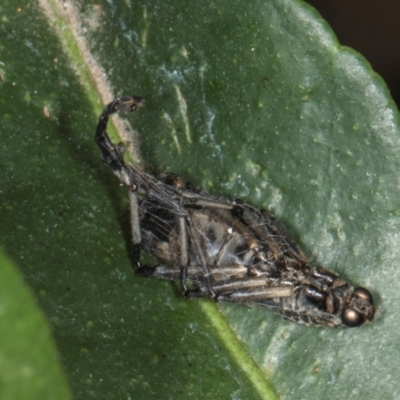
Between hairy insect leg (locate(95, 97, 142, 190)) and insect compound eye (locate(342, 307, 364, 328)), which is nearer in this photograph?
hairy insect leg (locate(95, 97, 142, 190))

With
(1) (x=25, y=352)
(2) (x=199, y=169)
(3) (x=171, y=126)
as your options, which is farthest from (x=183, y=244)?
(1) (x=25, y=352)

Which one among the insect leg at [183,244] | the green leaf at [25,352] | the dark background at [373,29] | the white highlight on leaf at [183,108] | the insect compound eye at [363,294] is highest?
the green leaf at [25,352]

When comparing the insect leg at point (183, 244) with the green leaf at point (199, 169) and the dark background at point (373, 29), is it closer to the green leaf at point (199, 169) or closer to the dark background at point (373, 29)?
the green leaf at point (199, 169)

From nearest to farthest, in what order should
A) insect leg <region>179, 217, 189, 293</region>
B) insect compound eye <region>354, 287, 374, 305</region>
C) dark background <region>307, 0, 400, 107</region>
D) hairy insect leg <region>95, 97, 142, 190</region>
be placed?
hairy insect leg <region>95, 97, 142, 190</region> → insect compound eye <region>354, 287, 374, 305</region> → insect leg <region>179, 217, 189, 293</region> → dark background <region>307, 0, 400, 107</region>

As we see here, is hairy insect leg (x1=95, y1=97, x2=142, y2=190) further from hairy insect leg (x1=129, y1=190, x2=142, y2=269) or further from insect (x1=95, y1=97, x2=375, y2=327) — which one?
hairy insect leg (x1=129, y1=190, x2=142, y2=269)

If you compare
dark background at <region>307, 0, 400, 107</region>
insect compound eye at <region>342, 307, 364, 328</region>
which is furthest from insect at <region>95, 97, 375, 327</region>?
dark background at <region>307, 0, 400, 107</region>

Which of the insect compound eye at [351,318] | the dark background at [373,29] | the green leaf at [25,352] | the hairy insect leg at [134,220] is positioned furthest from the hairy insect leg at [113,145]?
the dark background at [373,29]

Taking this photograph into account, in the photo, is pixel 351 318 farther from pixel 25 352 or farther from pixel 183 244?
pixel 25 352
